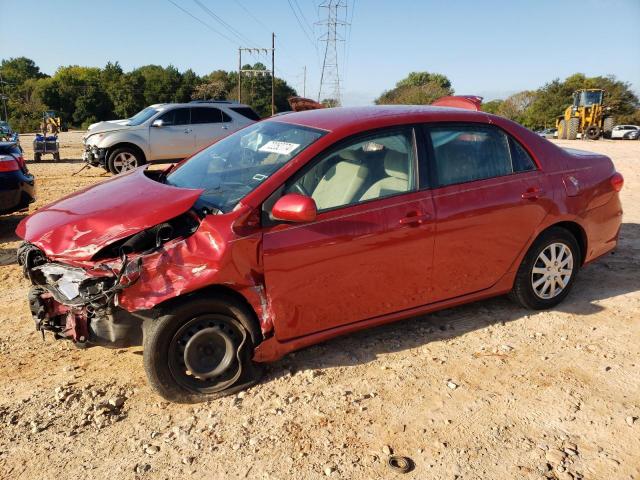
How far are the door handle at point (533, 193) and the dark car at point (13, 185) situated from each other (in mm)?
6186

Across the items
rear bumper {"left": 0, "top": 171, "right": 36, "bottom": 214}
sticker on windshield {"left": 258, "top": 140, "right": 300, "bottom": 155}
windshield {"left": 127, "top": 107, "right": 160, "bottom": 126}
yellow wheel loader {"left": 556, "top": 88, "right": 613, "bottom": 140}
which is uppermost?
yellow wheel loader {"left": 556, "top": 88, "right": 613, "bottom": 140}

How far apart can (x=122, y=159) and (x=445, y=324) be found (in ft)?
33.7

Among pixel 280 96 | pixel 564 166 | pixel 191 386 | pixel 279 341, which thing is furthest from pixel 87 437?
pixel 280 96

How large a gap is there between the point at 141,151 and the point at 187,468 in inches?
436

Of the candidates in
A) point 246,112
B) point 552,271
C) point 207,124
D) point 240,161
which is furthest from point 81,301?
point 246,112

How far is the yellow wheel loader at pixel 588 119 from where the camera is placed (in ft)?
105

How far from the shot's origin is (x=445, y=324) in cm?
412

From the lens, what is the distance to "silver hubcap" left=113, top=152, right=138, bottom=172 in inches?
476

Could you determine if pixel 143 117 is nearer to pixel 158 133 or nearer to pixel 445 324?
pixel 158 133

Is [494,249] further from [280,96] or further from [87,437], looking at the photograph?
[280,96]

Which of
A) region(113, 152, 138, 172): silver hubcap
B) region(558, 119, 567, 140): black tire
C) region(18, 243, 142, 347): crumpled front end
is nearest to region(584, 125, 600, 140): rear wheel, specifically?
region(558, 119, 567, 140): black tire

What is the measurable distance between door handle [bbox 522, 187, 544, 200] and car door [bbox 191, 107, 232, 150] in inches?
404

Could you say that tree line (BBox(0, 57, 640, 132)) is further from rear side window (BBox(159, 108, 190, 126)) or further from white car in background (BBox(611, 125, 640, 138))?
rear side window (BBox(159, 108, 190, 126))

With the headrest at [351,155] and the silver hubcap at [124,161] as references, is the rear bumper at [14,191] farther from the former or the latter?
the silver hubcap at [124,161]
